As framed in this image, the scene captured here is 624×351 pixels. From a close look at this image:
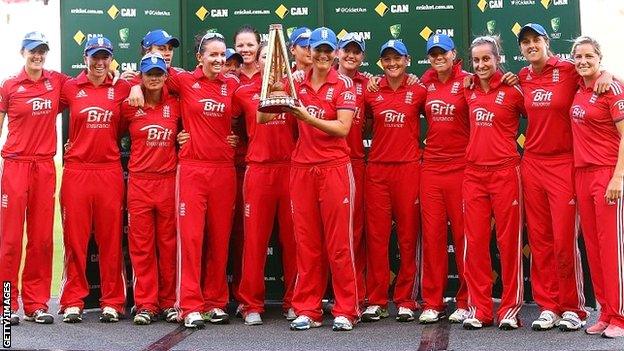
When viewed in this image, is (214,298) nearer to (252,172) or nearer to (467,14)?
(252,172)

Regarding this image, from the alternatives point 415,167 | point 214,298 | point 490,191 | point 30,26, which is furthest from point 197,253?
point 30,26

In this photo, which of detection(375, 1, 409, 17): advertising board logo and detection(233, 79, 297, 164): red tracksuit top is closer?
detection(233, 79, 297, 164): red tracksuit top

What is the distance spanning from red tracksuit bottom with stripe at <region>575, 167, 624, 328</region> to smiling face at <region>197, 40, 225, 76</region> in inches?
95.8

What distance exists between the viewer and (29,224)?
247 inches

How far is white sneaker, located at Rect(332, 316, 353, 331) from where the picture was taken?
5809mm

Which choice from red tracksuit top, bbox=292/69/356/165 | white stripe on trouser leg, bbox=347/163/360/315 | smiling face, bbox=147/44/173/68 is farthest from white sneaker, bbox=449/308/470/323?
smiling face, bbox=147/44/173/68

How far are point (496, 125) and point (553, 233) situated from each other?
754mm

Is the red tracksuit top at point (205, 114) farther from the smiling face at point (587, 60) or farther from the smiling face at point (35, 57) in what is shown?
the smiling face at point (587, 60)

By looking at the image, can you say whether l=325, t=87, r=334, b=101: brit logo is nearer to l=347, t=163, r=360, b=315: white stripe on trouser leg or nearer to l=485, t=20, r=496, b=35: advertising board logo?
l=347, t=163, r=360, b=315: white stripe on trouser leg

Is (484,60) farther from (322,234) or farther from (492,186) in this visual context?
(322,234)

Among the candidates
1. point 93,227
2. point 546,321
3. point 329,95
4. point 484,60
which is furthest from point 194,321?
point 484,60

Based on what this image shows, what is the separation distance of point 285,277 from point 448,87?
1.73m

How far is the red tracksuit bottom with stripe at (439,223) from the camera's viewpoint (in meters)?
6.04

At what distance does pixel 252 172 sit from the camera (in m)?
6.19
